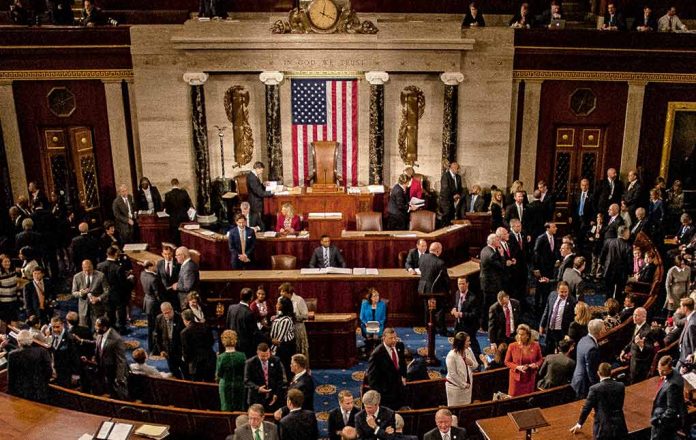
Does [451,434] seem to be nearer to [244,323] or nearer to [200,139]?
[244,323]

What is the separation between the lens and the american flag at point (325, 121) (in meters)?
14.6

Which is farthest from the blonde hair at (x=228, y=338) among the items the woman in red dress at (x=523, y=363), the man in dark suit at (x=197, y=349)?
the woman in red dress at (x=523, y=363)

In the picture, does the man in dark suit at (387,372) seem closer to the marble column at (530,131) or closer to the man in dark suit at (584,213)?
the man in dark suit at (584,213)

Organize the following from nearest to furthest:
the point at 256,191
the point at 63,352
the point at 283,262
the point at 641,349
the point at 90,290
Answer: the point at 641,349
the point at 63,352
the point at 90,290
the point at 283,262
the point at 256,191

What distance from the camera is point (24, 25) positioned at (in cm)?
1430

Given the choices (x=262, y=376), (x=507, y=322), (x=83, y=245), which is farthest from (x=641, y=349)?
(x=83, y=245)

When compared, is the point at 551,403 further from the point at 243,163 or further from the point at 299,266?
the point at 243,163

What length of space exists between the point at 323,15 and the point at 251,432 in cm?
932

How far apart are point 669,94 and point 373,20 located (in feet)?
21.0

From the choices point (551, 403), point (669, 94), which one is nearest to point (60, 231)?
point (551, 403)

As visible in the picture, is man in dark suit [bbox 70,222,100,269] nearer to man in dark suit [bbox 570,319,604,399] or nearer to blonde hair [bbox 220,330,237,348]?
blonde hair [bbox 220,330,237,348]

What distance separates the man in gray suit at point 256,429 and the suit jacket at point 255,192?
732 centimetres

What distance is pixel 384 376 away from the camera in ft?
25.3

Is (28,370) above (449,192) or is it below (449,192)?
below
